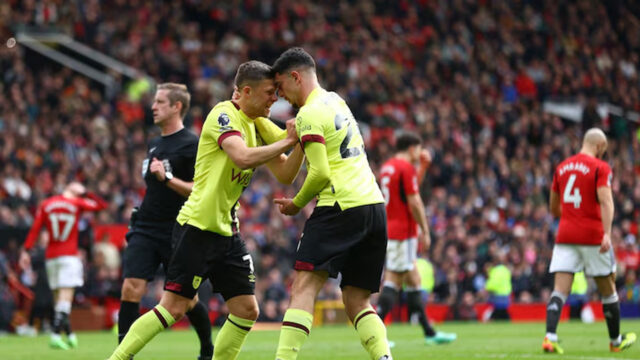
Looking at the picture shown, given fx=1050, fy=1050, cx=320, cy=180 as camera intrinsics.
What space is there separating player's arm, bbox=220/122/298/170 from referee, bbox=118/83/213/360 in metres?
1.89

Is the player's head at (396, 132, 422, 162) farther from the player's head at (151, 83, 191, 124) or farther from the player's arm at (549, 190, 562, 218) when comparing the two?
the player's head at (151, 83, 191, 124)

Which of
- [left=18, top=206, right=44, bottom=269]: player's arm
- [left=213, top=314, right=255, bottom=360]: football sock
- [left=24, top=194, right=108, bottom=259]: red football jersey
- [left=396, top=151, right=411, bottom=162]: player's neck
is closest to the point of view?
[left=213, top=314, right=255, bottom=360]: football sock

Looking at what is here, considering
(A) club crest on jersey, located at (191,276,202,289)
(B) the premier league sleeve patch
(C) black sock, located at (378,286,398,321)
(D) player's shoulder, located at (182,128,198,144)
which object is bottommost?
(C) black sock, located at (378,286,398,321)

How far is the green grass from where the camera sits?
1133 centimetres

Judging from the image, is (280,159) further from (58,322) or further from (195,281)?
(58,322)

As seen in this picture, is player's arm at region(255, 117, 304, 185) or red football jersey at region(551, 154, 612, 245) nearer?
player's arm at region(255, 117, 304, 185)

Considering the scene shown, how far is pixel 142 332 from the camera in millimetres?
7734

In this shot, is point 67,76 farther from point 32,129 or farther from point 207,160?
point 207,160

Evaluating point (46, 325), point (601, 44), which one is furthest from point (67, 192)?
point (601, 44)

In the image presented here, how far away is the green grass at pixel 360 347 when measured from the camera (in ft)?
37.2

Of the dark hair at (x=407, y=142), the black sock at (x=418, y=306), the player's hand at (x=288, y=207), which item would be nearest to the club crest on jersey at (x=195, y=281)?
the player's hand at (x=288, y=207)

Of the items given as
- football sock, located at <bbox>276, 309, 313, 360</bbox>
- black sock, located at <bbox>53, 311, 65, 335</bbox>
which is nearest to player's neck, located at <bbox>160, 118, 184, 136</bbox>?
football sock, located at <bbox>276, 309, 313, 360</bbox>

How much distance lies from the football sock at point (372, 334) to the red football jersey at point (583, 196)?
4651mm

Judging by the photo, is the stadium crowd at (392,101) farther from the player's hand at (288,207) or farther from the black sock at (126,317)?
the player's hand at (288,207)
